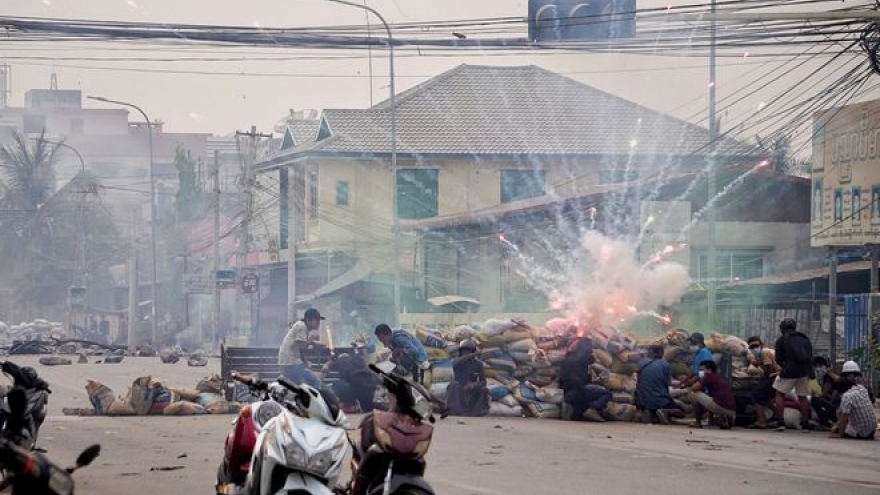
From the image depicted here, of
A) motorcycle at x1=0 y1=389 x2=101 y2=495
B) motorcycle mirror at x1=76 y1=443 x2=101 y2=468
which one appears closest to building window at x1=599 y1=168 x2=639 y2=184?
motorcycle mirror at x1=76 y1=443 x2=101 y2=468

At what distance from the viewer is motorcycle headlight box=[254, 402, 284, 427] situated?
36.3 ft

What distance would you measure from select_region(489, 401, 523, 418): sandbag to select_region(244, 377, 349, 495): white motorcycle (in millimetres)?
13984

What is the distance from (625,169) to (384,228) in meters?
8.86

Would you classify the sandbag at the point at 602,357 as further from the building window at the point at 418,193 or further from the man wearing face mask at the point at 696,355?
the building window at the point at 418,193

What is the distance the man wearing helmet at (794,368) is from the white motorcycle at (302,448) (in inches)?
510

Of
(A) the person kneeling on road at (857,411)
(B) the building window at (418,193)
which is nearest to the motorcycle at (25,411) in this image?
(A) the person kneeling on road at (857,411)

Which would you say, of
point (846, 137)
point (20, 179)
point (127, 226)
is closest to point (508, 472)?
point (846, 137)

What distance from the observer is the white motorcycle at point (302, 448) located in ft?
31.5

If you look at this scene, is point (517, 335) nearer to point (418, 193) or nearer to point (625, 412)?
point (625, 412)

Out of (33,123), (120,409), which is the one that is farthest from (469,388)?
(33,123)

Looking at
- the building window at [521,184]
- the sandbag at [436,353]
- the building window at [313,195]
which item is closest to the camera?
the sandbag at [436,353]

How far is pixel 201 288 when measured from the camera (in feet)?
195

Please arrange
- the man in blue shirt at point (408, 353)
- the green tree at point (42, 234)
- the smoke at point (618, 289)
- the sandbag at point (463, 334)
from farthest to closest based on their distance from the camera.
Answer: the green tree at point (42, 234), the smoke at point (618, 289), the sandbag at point (463, 334), the man in blue shirt at point (408, 353)

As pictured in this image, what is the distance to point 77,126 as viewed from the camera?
12100 centimetres
